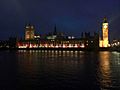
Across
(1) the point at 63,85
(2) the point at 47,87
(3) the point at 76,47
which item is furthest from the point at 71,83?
→ (3) the point at 76,47

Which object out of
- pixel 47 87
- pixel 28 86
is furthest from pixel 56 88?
pixel 28 86

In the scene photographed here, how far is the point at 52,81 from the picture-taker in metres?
23.4

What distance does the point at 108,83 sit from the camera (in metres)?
22.3

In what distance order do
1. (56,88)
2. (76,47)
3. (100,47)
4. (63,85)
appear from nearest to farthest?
1. (56,88)
2. (63,85)
3. (100,47)
4. (76,47)

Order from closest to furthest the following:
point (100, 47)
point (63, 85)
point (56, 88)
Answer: point (56, 88) → point (63, 85) → point (100, 47)

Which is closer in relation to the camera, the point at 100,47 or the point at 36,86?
the point at 36,86

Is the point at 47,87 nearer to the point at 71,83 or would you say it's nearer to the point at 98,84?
the point at 71,83

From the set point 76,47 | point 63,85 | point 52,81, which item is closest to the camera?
point 63,85

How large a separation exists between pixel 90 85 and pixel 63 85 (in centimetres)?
195

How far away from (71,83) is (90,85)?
5.33 ft

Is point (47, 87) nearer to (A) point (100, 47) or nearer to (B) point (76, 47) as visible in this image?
(A) point (100, 47)

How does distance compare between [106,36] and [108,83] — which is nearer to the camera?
[108,83]

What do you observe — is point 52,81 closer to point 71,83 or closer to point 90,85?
point 71,83

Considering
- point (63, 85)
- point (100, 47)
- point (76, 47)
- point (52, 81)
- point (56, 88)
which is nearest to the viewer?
point (56, 88)
